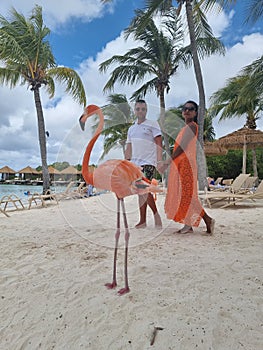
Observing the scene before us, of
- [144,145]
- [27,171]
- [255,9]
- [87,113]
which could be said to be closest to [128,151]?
[144,145]

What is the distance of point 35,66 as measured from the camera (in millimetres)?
11242

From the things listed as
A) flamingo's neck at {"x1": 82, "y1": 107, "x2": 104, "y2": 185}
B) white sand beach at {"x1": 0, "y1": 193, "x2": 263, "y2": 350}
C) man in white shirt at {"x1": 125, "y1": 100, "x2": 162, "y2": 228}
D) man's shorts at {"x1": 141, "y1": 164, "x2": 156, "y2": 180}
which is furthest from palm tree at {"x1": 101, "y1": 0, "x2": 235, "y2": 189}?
flamingo's neck at {"x1": 82, "y1": 107, "x2": 104, "y2": 185}

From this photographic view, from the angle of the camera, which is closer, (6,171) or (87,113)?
(87,113)

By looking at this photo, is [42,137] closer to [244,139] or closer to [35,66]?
[35,66]

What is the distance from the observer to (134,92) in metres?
15.4

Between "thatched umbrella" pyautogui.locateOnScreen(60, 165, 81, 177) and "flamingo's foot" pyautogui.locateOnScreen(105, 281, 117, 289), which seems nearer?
"flamingo's foot" pyautogui.locateOnScreen(105, 281, 117, 289)

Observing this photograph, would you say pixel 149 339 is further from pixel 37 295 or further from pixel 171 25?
pixel 171 25

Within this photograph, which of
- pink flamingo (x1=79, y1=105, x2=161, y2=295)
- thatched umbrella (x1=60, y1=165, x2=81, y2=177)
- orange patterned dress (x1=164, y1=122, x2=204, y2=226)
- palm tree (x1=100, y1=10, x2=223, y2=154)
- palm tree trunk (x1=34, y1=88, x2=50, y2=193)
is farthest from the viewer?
palm tree (x1=100, y1=10, x2=223, y2=154)

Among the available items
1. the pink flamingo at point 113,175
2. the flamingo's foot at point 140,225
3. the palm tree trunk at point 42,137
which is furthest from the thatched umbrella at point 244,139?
the pink flamingo at point 113,175

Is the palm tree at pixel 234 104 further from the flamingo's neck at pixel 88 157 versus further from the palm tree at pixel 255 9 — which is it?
the flamingo's neck at pixel 88 157

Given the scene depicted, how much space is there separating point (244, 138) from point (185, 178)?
9210mm

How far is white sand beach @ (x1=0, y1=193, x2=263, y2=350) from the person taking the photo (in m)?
1.40

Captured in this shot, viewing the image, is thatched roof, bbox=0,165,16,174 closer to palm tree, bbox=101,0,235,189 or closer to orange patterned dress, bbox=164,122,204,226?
palm tree, bbox=101,0,235,189

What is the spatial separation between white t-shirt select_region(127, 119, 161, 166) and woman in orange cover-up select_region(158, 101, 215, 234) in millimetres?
392
